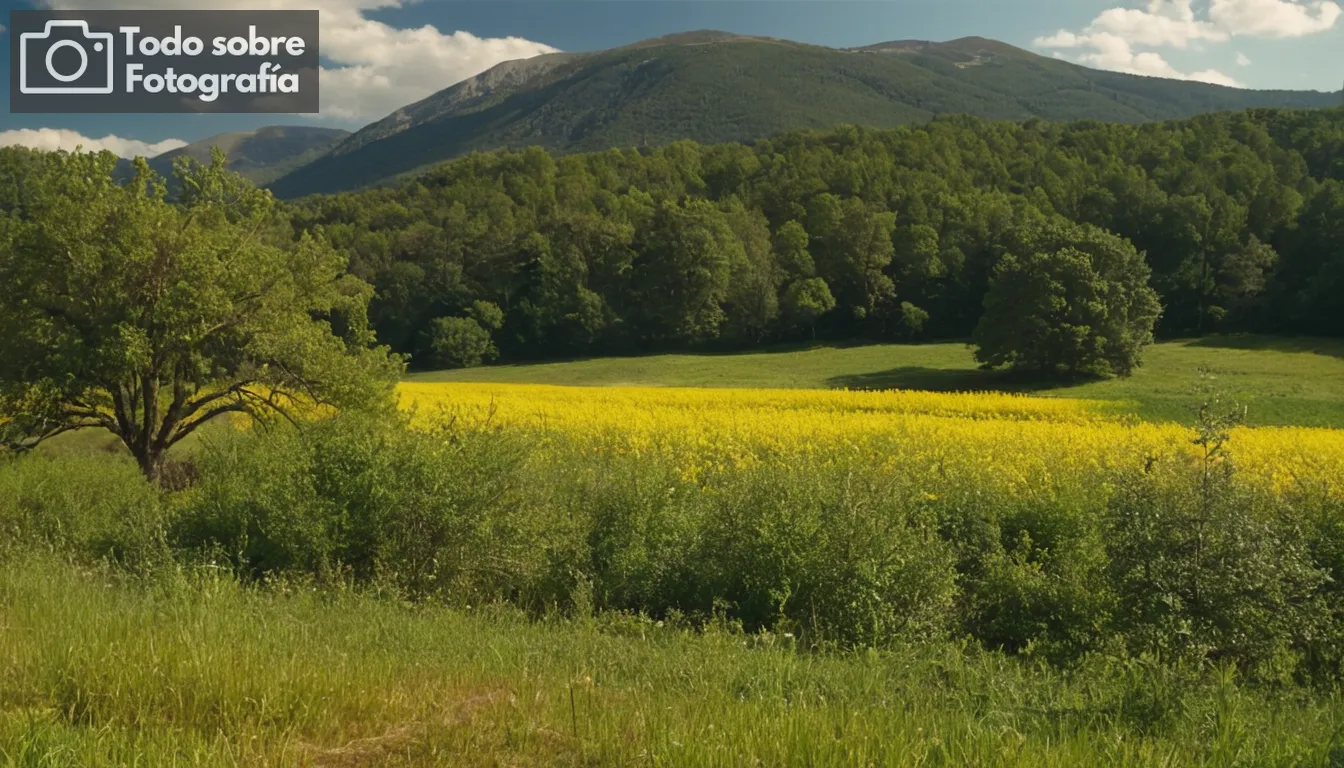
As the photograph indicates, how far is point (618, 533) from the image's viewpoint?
9.67 metres

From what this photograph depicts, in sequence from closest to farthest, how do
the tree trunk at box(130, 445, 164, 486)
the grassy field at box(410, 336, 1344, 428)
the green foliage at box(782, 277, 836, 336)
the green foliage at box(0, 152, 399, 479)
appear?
the green foliage at box(0, 152, 399, 479), the tree trunk at box(130, 445, 164, 486), the grassy field at box(410, 336, 1344, 428), the green foliage at box(782, 277, 836, 336)

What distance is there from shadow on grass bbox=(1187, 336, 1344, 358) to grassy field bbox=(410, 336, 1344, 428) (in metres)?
0.06

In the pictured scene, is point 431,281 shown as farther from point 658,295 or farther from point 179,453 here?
point 179,453

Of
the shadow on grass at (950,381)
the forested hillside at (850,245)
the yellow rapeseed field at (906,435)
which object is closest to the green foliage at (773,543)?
the yellow rapeseed field at (906,435)

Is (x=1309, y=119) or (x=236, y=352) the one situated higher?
(x=1309, y=119)

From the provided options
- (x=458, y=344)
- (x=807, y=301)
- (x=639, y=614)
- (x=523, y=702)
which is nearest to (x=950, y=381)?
(x=807, y=301)

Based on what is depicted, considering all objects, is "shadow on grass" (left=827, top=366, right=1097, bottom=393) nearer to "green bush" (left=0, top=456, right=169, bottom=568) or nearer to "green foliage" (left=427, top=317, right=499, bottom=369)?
"green foliage" (left=427, top=317, right=499, bottom=369)

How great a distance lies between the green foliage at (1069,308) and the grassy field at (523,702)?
118ft

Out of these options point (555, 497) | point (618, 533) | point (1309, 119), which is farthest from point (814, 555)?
point (1309, 119)

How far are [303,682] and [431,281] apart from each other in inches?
2709

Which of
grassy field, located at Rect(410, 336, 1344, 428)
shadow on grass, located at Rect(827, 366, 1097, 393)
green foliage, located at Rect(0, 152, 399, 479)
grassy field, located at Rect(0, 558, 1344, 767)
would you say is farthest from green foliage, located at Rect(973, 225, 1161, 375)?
grassy field, located at Rect(0, 558, 1344, 767)

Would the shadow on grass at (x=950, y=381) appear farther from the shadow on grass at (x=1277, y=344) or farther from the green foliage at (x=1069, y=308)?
the shadow on grass at (x=1277, y=344)

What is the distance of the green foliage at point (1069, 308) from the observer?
38906 mm

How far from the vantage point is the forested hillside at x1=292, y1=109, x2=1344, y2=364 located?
59938 mm
